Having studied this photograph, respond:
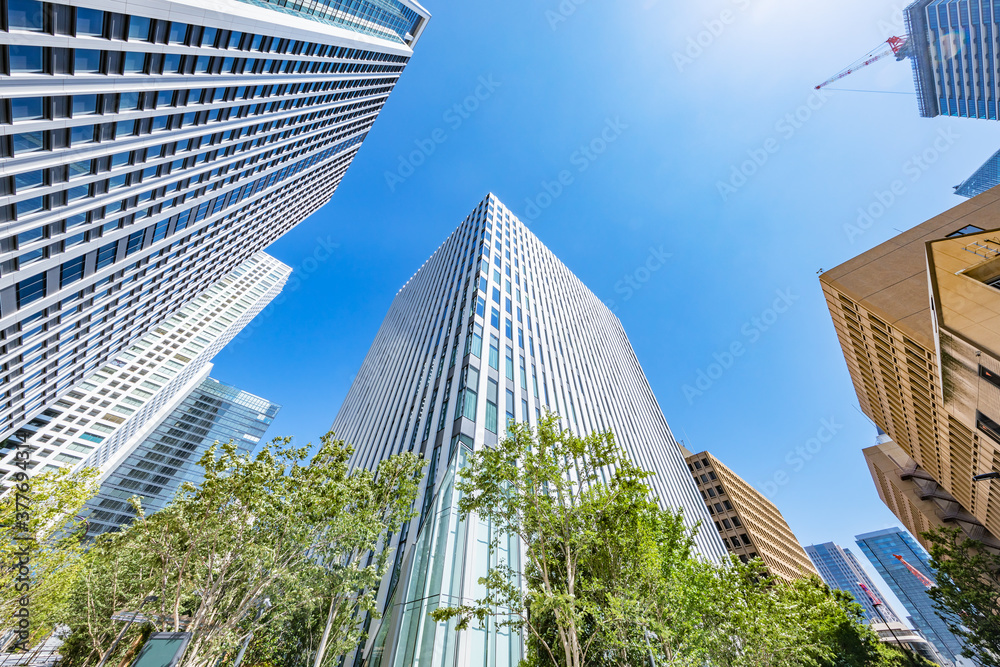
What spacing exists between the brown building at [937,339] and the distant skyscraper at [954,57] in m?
77.9

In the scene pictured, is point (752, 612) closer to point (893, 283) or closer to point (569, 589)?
point (569, 589)

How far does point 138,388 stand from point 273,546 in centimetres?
8327

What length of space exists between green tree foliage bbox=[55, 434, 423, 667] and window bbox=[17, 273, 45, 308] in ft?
50.0

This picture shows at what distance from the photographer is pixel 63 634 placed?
67.7 ft

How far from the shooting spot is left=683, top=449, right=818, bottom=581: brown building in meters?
61.6

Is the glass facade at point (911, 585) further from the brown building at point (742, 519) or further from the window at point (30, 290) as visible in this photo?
the window at point (30, 290)

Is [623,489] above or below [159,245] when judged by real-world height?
below

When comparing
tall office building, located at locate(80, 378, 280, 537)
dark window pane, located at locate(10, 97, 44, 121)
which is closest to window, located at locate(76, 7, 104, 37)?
dark window pane, located at locate(10, 97, 44, 121)

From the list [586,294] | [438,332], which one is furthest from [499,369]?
[586,294]

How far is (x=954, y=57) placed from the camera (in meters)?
69.1

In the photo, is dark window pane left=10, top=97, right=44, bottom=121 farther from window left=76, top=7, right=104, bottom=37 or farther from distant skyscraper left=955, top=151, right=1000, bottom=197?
distant skyscraper left=955, top=151, right=1000, bottom=197

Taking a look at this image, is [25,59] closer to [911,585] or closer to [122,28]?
[122,28]

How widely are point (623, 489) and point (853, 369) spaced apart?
1319 inches

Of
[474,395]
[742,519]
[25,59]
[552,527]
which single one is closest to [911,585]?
[742,519]
